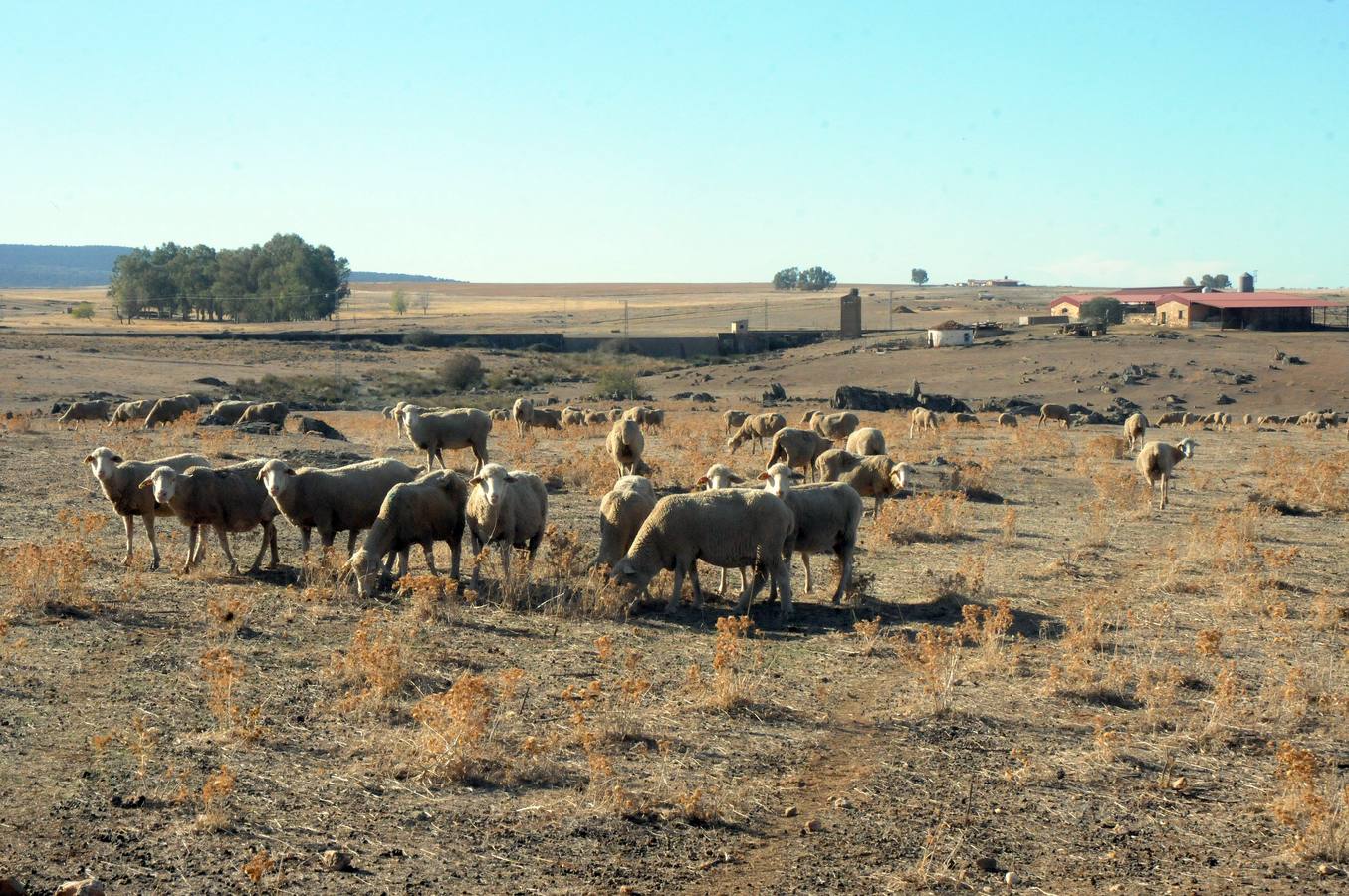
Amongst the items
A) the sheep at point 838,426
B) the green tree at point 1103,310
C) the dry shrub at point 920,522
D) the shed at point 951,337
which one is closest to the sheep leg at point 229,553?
the dry shrub at point 920,522

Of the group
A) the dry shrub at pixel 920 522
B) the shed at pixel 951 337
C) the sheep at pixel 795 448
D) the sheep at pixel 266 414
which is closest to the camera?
the dry shrub at pixel 920 522

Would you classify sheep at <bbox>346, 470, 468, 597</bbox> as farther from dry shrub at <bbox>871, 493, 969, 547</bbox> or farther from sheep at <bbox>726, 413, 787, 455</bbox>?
sheep at <bbox>726, 413, 787, 455</bbox>

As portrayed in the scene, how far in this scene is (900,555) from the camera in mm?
18234

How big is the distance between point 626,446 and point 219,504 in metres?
9.71

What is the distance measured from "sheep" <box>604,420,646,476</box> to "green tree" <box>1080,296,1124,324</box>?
7979 cm

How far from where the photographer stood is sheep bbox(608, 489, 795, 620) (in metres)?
14.1

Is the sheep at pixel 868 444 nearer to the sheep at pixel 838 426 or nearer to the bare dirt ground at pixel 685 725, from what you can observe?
the sheep at pixel 838 426

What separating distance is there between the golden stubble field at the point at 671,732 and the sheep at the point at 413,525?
1.83 feet

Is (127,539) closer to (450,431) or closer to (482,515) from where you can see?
(482,515)

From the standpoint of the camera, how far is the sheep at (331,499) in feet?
51.9

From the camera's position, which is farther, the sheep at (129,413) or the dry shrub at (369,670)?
the sheep at (129,413)

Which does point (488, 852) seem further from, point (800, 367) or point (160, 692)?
point (800, 367)

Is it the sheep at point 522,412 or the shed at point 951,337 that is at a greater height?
the shed at point 951,337

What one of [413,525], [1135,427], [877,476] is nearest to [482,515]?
[413,525]
